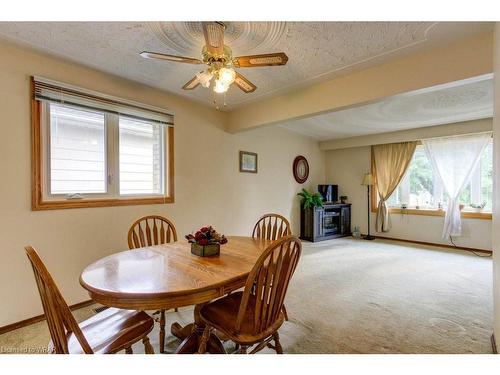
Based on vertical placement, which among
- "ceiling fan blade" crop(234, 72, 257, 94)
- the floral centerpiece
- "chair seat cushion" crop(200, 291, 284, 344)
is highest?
"ceiling fan blade" crop(234, 72, 257, 94)

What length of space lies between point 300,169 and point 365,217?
77.7 inches

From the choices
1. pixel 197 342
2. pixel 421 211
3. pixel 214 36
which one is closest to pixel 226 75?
pixel 214 36

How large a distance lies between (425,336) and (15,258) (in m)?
3.38

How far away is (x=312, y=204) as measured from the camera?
518 centimetres

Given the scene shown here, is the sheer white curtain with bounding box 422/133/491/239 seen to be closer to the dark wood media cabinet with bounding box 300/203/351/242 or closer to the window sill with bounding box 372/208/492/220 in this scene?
the window sill with bounding box 372/208/492/220

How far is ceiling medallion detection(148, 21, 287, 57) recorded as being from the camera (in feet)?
5.59

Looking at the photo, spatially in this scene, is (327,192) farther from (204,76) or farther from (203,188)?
(204,76)

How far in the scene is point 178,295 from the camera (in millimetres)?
1140

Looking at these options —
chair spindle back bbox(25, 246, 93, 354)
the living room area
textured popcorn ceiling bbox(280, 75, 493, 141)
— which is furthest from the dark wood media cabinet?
chair spindle back bbox(25, 246, 93, 354)

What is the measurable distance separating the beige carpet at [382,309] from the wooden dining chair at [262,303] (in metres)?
0.56

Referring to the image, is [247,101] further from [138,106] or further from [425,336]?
[425,336]

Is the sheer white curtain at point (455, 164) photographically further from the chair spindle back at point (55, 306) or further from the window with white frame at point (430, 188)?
the chair spindle back at point (55, 306)

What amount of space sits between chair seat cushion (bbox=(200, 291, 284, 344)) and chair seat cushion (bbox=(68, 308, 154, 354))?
34 centimetres

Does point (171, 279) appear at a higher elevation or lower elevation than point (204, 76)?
lower
